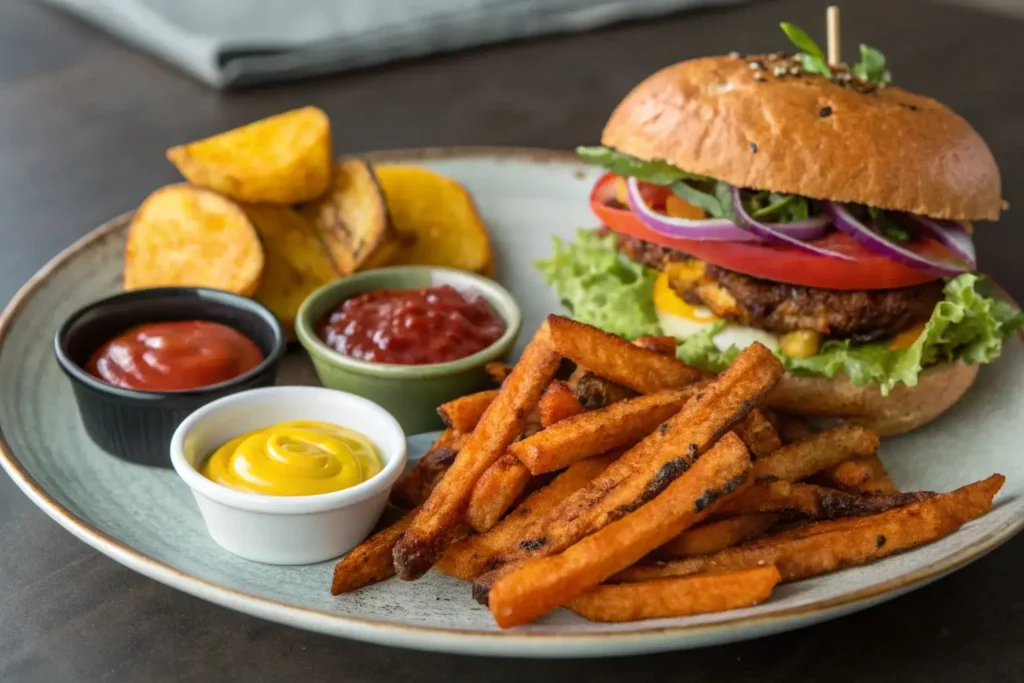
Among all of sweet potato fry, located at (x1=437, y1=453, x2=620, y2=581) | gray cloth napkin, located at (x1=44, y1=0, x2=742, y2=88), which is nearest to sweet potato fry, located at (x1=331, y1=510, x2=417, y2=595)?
sweet potato fry, located at (x1=437, y1=453, x2=620, y2=581)

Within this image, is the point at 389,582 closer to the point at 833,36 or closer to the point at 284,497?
the point at 284,497

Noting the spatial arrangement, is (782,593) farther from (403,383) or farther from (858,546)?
(403,383)

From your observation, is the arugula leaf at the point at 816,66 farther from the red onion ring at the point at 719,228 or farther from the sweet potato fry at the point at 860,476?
the sweet potato fry at the point at 860,476

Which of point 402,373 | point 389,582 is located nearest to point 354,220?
point 402,373

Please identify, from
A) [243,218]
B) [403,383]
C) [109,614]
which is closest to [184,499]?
[109,614]

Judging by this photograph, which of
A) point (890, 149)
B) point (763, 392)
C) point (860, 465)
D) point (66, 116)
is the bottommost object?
point (66, 116)

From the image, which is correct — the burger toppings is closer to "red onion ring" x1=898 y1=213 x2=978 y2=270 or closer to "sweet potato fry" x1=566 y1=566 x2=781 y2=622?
"red onion ring" x1=898 y1=213 x2=978 y2=270
